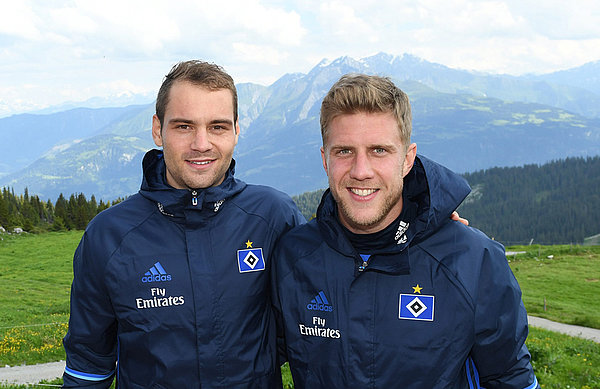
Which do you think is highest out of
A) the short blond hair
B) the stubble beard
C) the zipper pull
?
the short blond hair

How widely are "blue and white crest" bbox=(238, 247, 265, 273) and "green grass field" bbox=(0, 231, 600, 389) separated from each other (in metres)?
7.93

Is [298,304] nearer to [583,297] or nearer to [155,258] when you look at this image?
[155,258]

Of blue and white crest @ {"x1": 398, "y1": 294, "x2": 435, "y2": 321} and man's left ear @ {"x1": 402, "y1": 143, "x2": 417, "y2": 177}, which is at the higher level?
man's left ear @ {"x1": 402, "y1": 143, "x2": 417, "y2": 177}

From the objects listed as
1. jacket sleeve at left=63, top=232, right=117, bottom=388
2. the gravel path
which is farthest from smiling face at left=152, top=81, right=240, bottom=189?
the gravel path

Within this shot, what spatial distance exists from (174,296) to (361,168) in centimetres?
234

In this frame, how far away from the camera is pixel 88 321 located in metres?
4.86

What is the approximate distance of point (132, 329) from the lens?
188 inches

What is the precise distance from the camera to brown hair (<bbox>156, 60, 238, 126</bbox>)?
15.6 feet

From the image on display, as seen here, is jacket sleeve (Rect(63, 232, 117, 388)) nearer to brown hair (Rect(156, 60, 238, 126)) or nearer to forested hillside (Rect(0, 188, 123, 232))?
brown hair (Rect(156, 60, 238, 126))

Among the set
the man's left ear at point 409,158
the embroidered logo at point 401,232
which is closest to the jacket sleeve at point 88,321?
the embroidered logo at point 401,232

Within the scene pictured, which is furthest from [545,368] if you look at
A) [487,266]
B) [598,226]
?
→ [598,226]

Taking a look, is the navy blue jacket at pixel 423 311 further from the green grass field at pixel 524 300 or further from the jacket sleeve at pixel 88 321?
the green grass field at pixel 524 300

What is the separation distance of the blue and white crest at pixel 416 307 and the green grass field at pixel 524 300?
8.55 metres

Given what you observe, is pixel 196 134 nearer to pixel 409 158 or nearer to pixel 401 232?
pixel 409 158
